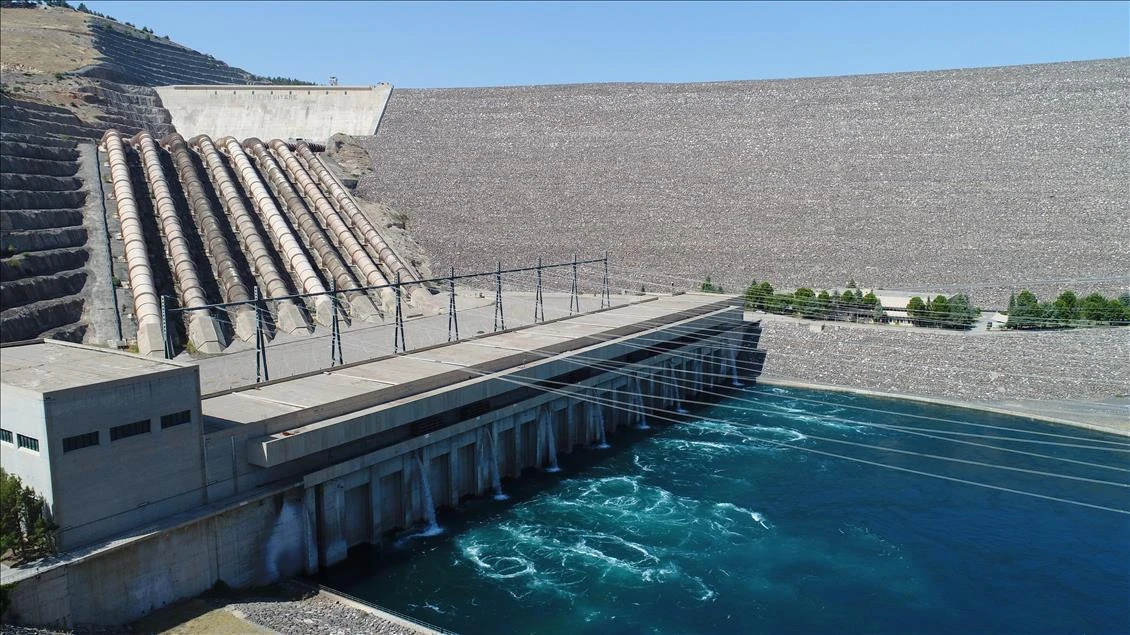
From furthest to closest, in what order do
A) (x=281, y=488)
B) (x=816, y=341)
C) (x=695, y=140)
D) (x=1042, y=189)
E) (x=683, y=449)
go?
1. (x=695, y=140)
2. (x=1042, y=189)
3. (x=816, y=341)
4. (x=683, y=449)
5. (x=281, y=488)

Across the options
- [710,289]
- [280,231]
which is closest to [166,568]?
[280,231]

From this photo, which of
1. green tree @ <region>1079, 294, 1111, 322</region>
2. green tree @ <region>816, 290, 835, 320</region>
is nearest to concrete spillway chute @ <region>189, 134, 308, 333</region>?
green tree @ <region>816, 290, 835, 320</region>

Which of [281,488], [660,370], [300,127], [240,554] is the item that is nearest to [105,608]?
[240,554]

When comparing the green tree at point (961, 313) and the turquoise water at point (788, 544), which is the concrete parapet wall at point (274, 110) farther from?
the turquoise water at point (788, 544)

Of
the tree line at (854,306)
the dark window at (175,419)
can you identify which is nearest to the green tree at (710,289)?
the tree line at (854,306)

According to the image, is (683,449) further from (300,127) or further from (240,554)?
(300,127)

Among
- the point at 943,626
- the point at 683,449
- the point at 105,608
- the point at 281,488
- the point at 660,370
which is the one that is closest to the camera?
the point at 105,608

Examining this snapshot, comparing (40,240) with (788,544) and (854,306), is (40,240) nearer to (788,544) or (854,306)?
(788,544)
